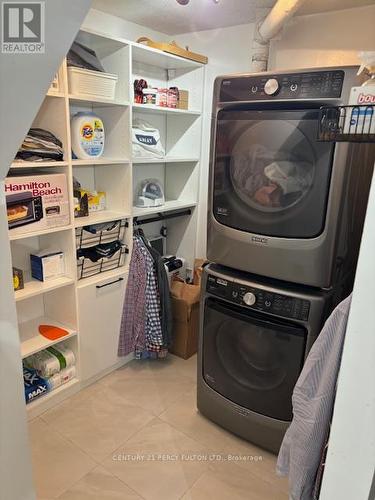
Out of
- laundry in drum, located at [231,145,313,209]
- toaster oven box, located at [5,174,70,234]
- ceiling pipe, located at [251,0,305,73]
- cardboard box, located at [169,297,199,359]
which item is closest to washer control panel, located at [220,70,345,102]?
laundry in drum, located at [231,145,313,209]

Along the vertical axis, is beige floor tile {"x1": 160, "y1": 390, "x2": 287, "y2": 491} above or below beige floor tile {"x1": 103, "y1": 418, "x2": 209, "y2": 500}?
above

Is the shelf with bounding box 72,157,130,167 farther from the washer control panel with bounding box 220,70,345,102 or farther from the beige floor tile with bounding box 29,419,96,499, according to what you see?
the beige floor tile with bounding box 29,419,96,499

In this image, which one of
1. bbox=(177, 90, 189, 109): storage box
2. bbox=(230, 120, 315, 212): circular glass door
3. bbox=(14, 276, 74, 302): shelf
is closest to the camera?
bbox=(230, 120, 315, 212): circular glass door

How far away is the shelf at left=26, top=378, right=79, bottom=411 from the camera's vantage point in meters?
2.08

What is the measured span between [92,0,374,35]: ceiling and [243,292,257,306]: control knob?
1578 mm

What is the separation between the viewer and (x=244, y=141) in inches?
64.2

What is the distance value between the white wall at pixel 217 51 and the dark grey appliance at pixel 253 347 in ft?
4.29

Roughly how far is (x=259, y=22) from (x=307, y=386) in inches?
80.4

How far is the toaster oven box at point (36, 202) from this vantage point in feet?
5.87

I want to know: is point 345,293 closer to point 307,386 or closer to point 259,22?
point 307,386

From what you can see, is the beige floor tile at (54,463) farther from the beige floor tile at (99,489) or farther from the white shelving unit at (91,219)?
the white shelving unit at (91,219)

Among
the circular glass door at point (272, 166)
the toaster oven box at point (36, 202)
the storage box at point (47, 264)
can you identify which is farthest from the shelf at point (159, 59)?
the storage box at point (47, 264)

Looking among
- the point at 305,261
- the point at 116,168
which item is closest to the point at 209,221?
the point at 305,261

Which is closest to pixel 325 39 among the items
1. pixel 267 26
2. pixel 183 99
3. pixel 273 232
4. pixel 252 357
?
pixel 267 26
